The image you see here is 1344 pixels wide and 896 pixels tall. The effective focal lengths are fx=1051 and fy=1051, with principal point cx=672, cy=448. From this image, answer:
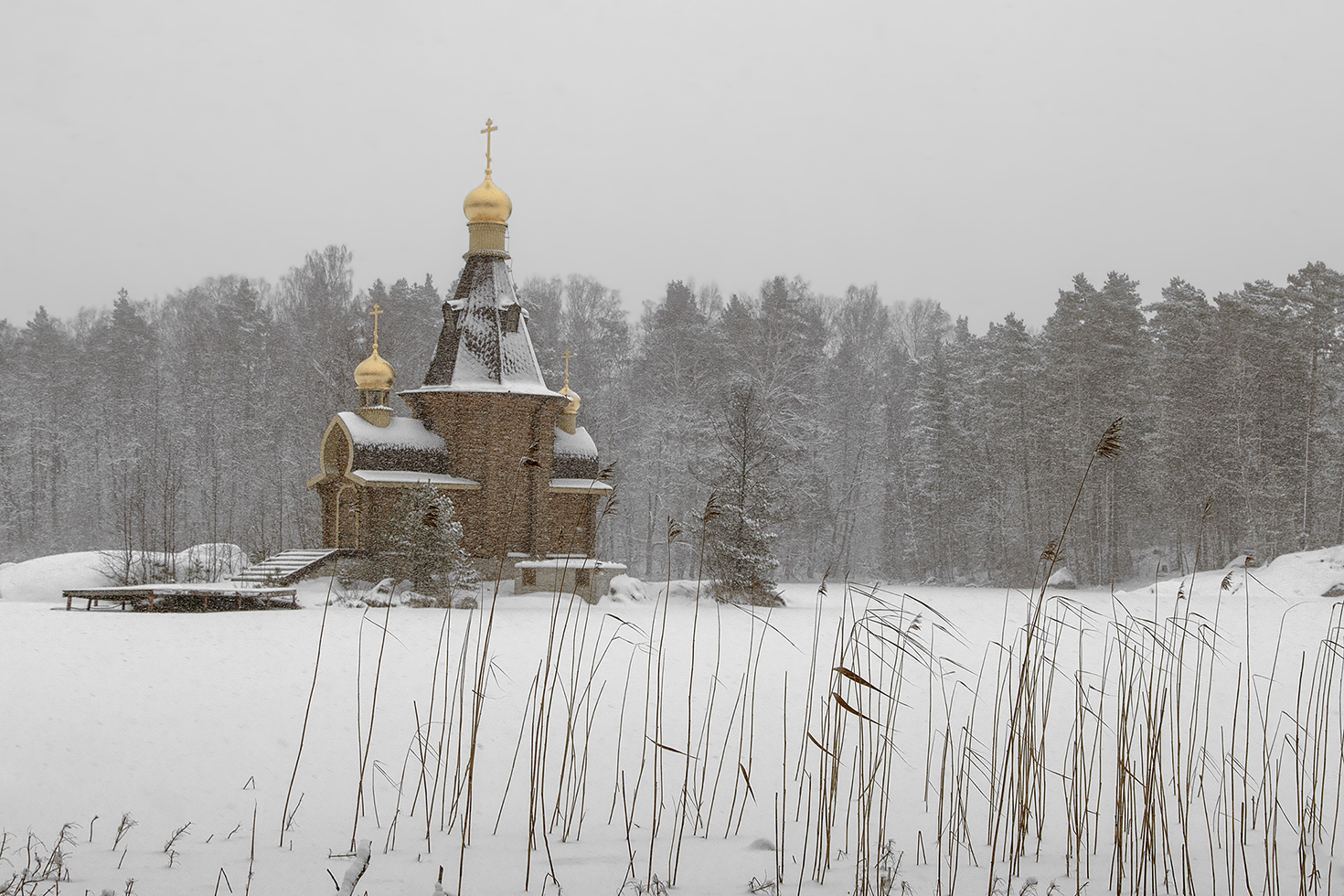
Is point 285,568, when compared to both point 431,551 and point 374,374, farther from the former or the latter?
point 374,374

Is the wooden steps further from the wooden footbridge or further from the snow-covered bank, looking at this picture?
the snow-covered bank

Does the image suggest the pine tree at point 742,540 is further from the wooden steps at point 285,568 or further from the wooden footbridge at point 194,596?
the wooden footbridge at point 194,596

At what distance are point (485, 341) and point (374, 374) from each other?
6.20ft

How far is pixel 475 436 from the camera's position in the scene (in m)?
16.5

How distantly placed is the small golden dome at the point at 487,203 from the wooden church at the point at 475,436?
15mm

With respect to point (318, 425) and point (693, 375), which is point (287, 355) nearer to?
point (318, 425)

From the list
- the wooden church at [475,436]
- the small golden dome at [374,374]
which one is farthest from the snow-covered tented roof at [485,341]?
the small golden dome at [374,374]

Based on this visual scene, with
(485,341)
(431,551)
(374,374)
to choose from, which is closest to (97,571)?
(374,374)

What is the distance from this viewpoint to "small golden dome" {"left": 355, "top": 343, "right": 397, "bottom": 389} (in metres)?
16.8

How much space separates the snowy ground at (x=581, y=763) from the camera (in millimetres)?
3979

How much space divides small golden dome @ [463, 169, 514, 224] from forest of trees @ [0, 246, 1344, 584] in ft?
18.1

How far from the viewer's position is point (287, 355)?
95.2 ft

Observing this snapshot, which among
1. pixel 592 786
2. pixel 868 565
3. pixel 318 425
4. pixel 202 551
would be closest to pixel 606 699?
pixel 592 786

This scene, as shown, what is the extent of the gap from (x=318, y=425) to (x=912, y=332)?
20.5 meters
